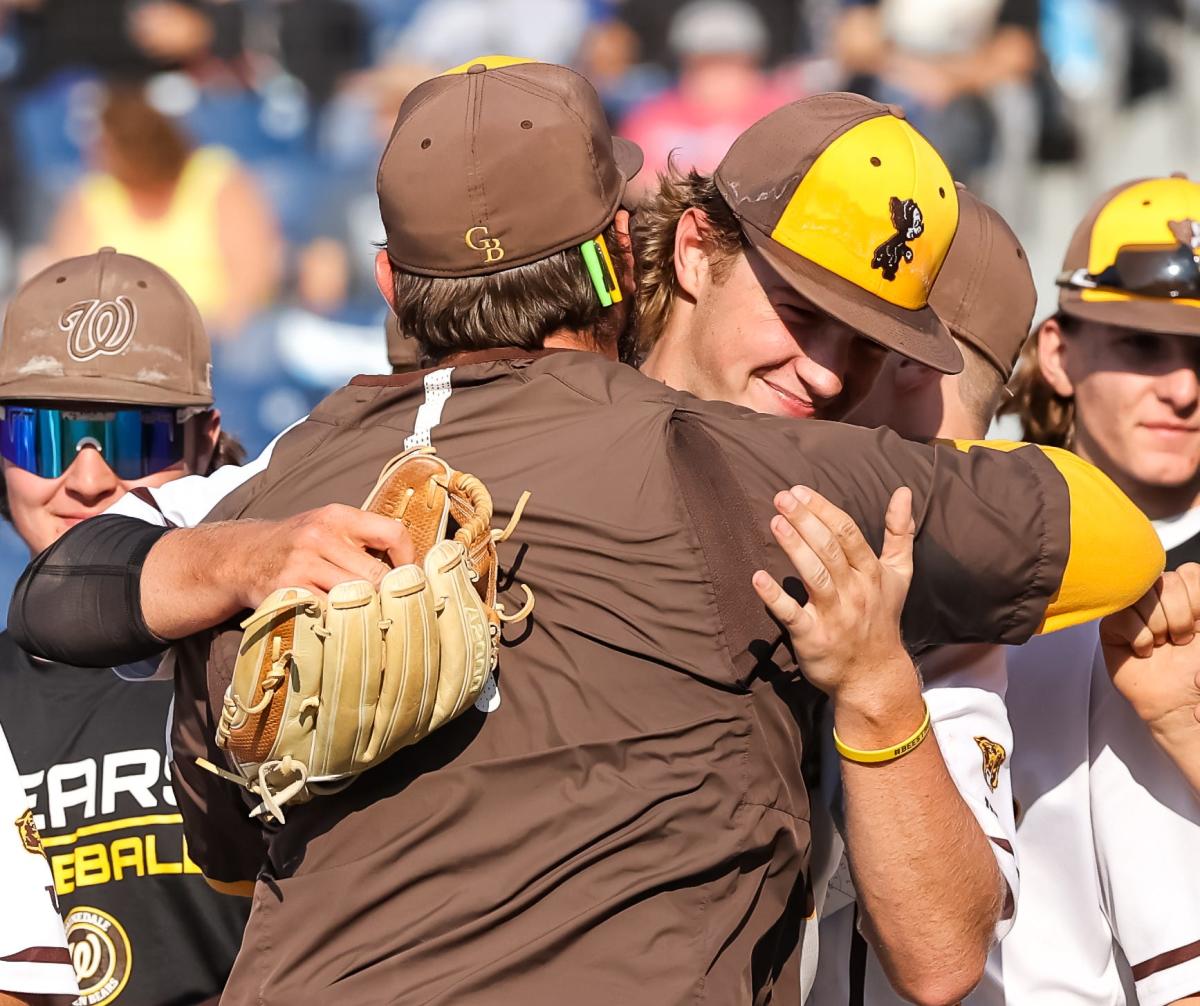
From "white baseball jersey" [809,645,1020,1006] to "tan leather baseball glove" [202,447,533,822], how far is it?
0.74 metres

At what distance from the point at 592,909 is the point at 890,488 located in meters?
0.64

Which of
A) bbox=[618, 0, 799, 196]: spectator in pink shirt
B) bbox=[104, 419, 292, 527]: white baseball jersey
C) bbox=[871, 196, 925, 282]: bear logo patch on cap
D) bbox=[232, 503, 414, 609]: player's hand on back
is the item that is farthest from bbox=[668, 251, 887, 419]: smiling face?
bbox=[618, 0, 799, 196]: spectator in pink shirt

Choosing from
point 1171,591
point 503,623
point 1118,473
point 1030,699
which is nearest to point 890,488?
point 503,623

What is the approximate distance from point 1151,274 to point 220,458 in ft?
7.26

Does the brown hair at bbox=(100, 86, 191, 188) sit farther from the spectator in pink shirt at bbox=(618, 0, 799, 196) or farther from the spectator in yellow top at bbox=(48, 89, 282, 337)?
the spectator in pink shirt at bbox=(618, 0, 799, 196)

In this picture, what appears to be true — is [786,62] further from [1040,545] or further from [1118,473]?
[1040,545]

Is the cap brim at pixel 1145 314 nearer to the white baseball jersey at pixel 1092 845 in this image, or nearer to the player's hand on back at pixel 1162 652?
the white baseball jersey at pixel 1092 845

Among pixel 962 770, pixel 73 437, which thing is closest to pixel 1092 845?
pixel 962 770

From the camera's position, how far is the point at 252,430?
7.76 meters

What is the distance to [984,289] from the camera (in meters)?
3.06

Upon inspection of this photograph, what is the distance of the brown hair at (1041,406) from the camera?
3.84m

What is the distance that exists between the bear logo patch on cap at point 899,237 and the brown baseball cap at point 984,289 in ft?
1.59

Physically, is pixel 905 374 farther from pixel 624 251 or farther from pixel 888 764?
pixel 888 764

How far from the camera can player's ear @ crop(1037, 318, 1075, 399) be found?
150 inches
